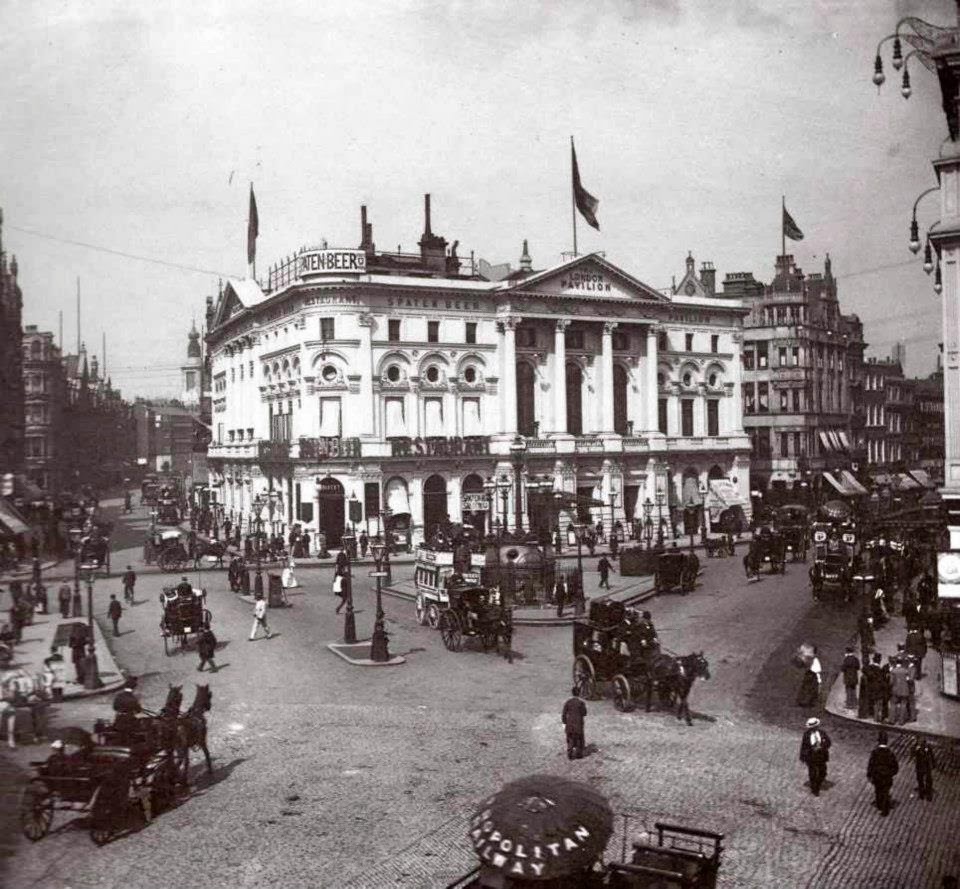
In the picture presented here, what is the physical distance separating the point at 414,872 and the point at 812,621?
2084 cm

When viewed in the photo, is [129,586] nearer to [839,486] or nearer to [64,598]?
[64,598]

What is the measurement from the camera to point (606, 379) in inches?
2389

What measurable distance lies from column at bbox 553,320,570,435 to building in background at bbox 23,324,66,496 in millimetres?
41467

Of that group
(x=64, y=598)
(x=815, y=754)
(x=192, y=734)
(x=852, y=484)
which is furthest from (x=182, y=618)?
(x=852, y=484)

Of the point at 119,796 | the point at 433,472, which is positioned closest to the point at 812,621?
the point at 119,796

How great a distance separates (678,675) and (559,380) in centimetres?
3939

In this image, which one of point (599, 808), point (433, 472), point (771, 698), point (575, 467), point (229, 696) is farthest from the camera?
point (575, 467)

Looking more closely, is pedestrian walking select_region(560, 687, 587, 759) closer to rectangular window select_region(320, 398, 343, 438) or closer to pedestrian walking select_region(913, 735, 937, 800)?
pedestrian walking select_region(913, 735, 937, 800)

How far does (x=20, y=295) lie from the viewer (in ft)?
56.4

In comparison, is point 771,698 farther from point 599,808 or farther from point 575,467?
point 575,467

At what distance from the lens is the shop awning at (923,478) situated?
191 ft

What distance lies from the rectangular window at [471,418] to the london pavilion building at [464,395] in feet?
0.26

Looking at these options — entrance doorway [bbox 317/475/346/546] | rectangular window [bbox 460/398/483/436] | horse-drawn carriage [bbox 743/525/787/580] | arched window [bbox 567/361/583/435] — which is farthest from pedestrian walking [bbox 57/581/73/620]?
arched window [bbox 567/361/583/435]

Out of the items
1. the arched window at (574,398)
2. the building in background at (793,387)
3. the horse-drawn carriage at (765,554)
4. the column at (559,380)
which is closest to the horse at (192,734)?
the horse-drawn carriage at (765,554)
